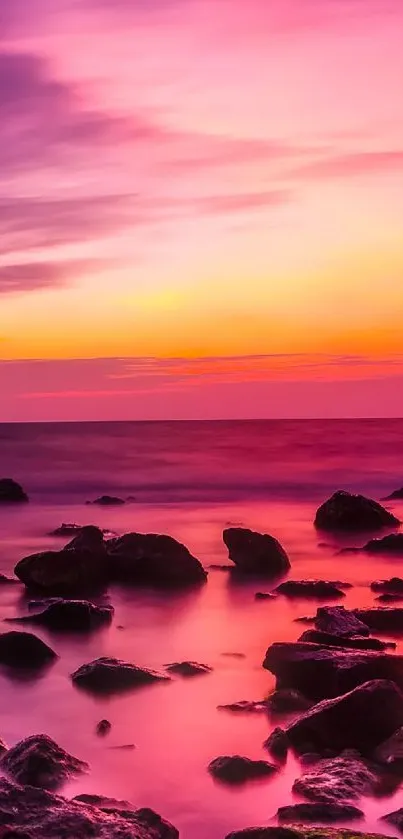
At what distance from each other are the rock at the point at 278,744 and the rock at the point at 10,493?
116ft

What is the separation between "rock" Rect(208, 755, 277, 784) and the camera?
10031mm

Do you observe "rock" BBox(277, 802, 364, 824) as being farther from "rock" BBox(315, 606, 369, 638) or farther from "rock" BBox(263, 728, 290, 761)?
"rock" BBox(315, 606, 369, 638)

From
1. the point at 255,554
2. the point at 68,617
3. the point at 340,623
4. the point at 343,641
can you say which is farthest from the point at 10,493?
the point at 343,641

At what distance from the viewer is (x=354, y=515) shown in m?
30.6

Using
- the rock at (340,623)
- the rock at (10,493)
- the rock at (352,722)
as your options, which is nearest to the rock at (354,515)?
the rock at (340,623)

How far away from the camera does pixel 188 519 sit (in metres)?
40.5

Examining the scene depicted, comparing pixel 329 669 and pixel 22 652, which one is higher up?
pixel 329 669

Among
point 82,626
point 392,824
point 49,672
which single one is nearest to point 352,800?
point 392,824

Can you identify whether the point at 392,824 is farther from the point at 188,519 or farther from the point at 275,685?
the point at 188,519

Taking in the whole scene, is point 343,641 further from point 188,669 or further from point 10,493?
point 10,493

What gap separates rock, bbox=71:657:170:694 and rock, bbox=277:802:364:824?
4.51 metres

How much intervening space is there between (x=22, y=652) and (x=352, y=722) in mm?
5573

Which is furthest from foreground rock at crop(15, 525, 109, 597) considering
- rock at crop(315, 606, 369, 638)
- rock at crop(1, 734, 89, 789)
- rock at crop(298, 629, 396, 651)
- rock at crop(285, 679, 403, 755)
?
rock at crop(1, 734, 89, 789)

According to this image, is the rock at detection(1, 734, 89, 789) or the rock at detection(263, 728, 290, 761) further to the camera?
the rock at detection(263, 728, 290, 761)
